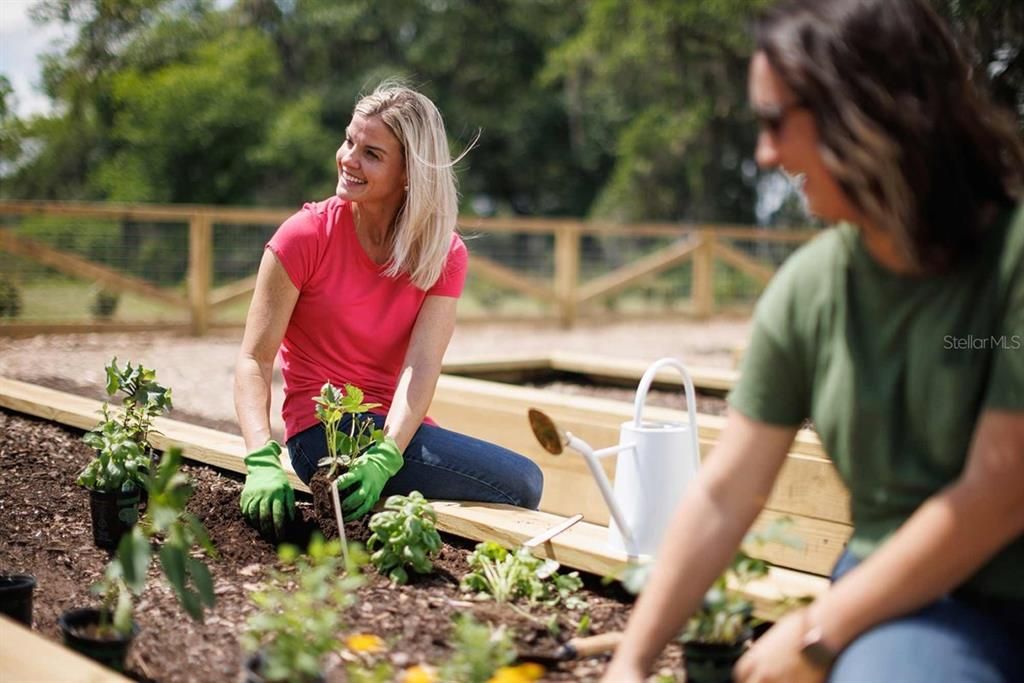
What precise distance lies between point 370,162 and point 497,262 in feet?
31.5

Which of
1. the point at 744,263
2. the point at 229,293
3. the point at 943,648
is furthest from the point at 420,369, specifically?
the point at 744,263

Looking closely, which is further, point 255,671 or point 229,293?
point 229,293

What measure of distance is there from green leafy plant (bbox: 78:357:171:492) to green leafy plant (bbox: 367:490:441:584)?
2.08ft

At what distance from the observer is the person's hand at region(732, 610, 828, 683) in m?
1.38

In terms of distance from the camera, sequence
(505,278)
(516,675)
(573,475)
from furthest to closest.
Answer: (505,278) < (573,475) < (516,675)

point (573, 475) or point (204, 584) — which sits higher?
point (204, 584)

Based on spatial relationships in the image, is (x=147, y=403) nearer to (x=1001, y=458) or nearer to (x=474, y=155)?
(x=1001, y=458)

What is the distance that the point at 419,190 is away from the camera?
2678 millimetres

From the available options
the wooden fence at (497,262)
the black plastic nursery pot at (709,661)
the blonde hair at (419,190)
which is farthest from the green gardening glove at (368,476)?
the wooden fence at (497,262)

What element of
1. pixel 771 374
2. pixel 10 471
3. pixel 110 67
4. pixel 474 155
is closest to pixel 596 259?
pixel 10 471

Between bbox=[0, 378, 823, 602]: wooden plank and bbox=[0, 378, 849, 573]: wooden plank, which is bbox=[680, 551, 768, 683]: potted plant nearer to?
bbox=[0, 378, 823, 602]: wooden plank

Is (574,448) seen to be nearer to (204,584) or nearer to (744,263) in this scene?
(204,584)

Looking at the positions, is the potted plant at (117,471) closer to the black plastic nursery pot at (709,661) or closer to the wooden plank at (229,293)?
the black plastic nursery pot at (709,661)

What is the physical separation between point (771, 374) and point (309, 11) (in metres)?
28.6
